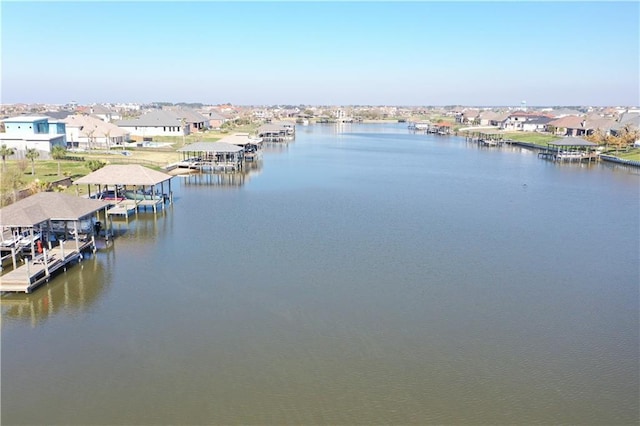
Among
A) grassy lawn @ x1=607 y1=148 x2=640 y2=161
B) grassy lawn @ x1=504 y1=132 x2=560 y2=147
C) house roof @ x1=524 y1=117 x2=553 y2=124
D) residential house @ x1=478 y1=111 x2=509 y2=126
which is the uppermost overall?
residential house @ x1=478 y1=111 x2=509 y2=126

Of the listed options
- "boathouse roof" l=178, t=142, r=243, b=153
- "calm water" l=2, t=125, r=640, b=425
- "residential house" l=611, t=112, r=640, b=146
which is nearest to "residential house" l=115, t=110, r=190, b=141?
"boathouse roof" l=178, t=142, r=243, b=153

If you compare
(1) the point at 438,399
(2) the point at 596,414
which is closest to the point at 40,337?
(1) the point at 438,399

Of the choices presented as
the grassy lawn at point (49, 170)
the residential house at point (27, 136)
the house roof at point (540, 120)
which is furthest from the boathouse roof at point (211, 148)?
the house roof at point (540, 120)

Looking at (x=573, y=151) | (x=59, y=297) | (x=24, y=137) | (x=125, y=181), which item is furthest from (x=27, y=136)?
(x=573, y=151)

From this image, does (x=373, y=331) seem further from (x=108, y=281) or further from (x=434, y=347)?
(x=108, y=281)

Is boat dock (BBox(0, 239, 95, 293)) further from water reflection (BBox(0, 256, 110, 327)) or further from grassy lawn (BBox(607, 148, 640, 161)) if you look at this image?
grassy lawn (BBox(607, 148, 640, 161))

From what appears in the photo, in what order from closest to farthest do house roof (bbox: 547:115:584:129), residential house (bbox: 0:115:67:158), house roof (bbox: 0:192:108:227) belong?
house roof (bbox: 0:192:108:227)
residential house (bbox: 0:115:67:158)
house roof (bbox: 547:115:584:129)

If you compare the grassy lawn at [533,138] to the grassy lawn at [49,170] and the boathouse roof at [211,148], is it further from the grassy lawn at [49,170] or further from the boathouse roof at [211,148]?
the grassy lawn at [49,170]
